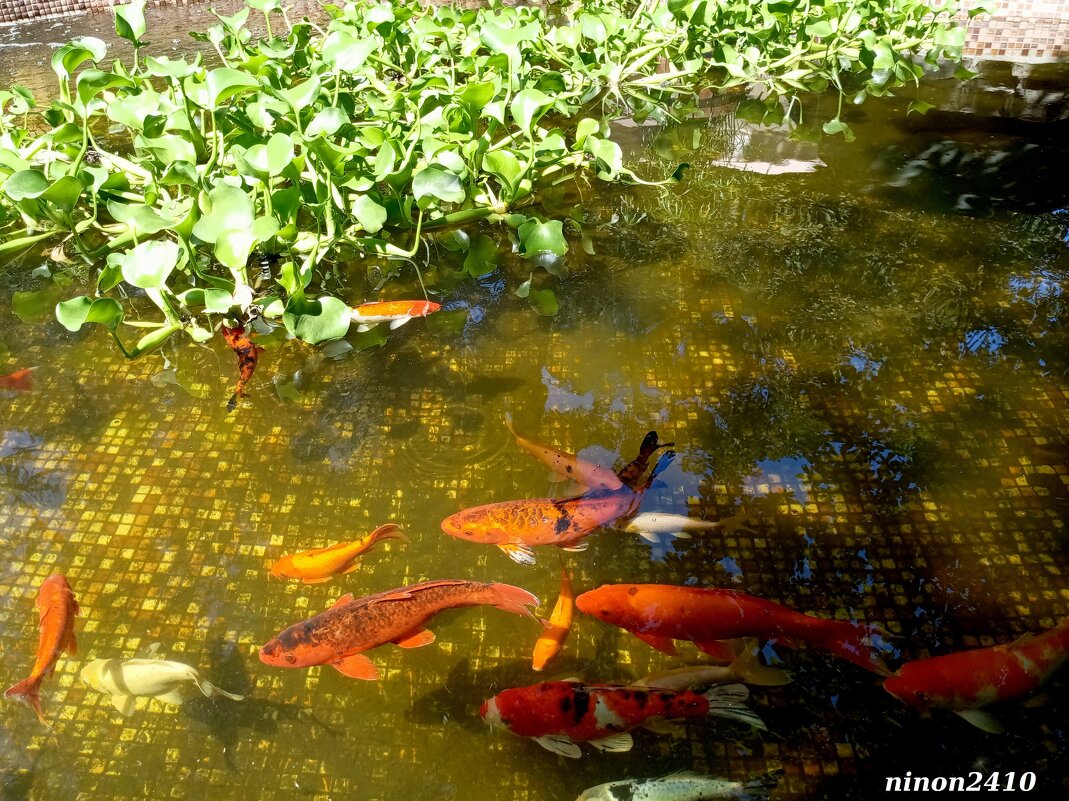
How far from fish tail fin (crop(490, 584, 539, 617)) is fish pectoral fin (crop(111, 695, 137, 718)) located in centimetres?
74

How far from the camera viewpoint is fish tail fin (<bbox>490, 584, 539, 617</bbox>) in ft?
5.23

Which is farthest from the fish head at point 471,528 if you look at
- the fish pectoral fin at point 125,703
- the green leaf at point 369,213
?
the green leaf at point 369,213

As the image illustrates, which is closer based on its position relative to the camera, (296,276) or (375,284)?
(296,276)

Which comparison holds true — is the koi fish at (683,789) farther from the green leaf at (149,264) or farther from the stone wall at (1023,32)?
the stone wall at (1023,32)

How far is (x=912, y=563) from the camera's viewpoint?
65.8 inches

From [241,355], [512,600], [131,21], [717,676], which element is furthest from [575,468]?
[131,21]

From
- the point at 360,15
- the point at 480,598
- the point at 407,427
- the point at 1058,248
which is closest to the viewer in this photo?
the point at 480,598

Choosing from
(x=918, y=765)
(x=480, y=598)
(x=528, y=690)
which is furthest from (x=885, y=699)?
(x=480, y=598)

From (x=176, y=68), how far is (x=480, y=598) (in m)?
2.41

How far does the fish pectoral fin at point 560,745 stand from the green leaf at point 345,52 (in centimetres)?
228

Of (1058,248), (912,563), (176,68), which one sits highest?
(176,68)

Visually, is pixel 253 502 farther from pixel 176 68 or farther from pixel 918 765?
pixel 176 68

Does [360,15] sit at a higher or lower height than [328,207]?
higher

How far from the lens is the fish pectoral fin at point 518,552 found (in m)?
1.69
